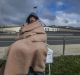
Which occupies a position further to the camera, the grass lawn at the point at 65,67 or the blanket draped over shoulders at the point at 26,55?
the grass lawn at the point at 65,67

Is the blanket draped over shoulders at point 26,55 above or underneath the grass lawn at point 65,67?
above

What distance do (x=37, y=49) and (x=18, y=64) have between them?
50 centimetres

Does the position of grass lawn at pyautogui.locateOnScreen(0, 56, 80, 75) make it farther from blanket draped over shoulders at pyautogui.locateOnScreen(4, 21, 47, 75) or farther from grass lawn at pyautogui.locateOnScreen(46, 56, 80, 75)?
blanket draped over shoulders at pyautogui.locateOnScreen(4, 21, 47, 75)

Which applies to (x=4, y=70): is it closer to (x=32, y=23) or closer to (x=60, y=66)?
(x=32, y=23)

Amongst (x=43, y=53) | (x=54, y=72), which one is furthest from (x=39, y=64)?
(x=54, y=72)

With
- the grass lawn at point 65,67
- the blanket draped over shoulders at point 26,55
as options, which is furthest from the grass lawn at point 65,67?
the blanket draped over shoulders at point 26,55

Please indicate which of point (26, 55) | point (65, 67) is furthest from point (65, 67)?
point (26, 55)

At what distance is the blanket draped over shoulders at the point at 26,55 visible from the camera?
677cm

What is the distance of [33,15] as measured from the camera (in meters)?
7.10

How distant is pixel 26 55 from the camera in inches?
267

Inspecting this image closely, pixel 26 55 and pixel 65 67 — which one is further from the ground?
pixel 26 55

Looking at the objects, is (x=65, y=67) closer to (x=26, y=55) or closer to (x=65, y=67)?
(x=65, y=67)

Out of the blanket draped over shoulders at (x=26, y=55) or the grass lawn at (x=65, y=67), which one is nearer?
the blanket draped over shoulders at (x=26, y=55)

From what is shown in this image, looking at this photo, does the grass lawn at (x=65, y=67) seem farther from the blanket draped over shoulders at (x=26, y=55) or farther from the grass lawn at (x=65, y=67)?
the blanket draped over shoulders at (x=26, y=55)
